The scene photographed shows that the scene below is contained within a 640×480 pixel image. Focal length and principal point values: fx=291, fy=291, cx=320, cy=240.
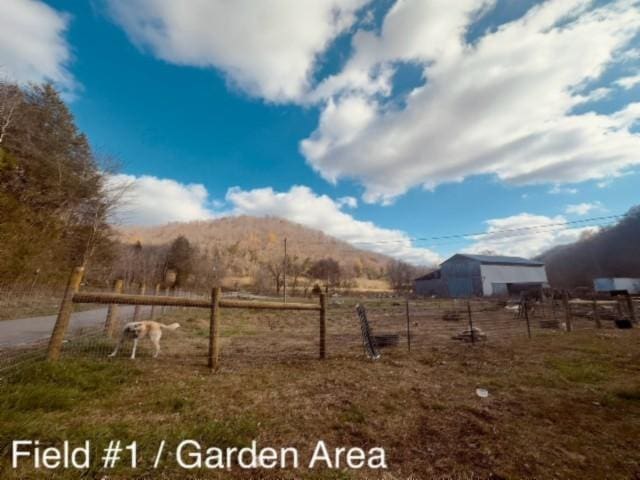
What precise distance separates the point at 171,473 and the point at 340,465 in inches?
64.5

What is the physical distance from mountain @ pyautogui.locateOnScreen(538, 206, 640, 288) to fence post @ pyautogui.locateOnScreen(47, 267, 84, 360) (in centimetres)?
9450

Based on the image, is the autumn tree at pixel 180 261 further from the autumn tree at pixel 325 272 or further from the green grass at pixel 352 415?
the green grass at pixel 352 415

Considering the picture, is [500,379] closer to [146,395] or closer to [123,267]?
[146,395]

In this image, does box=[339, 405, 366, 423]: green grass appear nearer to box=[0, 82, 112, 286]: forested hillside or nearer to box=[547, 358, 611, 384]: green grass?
box=[547, 358, 611, 384]: green grass

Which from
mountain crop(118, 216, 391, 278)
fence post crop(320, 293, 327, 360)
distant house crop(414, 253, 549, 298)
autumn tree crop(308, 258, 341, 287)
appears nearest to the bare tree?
fence post crop(320, 293, 327, 360)

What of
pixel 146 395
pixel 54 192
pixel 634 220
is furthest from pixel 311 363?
pixel 634 220

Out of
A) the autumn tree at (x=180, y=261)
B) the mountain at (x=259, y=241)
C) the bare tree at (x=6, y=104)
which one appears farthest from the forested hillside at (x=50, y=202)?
the mountain at (x=259, y=241)

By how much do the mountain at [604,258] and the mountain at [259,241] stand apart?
188 feet

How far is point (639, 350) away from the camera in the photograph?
9078 millimetres

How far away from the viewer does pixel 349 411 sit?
440cm

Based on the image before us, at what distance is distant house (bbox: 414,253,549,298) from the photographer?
46.9 m

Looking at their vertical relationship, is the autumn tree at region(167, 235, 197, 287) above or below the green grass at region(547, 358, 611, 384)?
above

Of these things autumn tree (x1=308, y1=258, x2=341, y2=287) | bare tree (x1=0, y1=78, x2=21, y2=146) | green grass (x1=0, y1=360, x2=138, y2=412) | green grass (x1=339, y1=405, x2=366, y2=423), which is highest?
bare tree (x1=0, y1=78, x2=21, y2=146)

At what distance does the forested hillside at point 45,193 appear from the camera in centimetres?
1605
